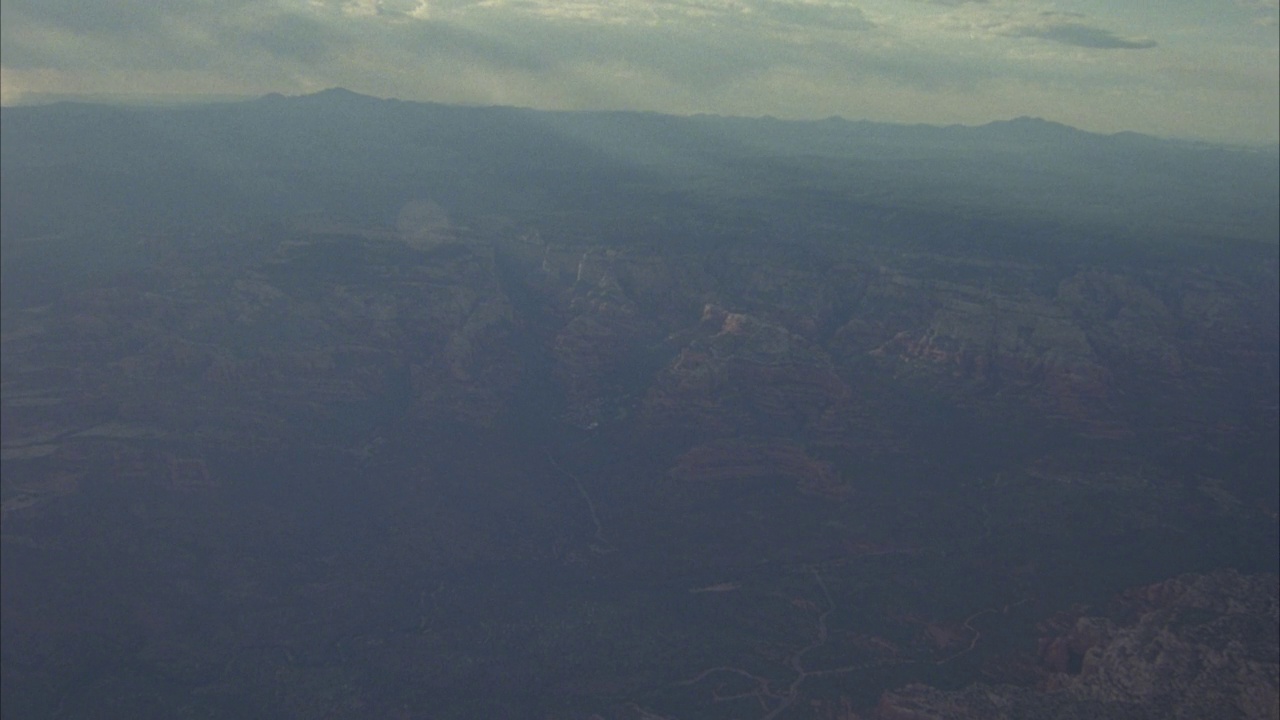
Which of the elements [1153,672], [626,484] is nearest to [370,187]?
[626,484]

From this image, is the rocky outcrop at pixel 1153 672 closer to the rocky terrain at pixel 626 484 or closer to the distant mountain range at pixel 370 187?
the rocky terrain at pixel 626 484

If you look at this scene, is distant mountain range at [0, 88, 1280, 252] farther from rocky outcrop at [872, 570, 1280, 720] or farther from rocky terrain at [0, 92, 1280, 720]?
rocky outcrop at [872, 570, 1280, 720]

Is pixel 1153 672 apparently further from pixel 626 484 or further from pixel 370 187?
pixel 370 187

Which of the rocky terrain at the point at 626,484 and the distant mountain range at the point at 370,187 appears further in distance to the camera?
the distant mountain range at the point at 370,187

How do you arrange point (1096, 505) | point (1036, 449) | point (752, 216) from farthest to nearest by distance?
point (752, 216)
point (1036, 449)
point (1096, 505)

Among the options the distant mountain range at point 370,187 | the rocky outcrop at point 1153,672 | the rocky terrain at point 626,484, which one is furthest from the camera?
the distant mountain range at point 370,187

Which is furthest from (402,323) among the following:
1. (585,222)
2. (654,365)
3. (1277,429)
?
(1277,429)

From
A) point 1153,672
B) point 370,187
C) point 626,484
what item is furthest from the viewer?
point 370,187

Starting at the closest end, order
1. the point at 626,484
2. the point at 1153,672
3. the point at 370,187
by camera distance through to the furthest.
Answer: the point at 1153,672
the point at 626,484
the point at 370,187

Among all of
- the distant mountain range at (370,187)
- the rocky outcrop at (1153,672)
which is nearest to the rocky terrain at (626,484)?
the rocky outcrop at (1153,672)

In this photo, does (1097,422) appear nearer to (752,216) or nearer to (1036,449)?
(1036,449)

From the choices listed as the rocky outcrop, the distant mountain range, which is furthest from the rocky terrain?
the distant mountain range
